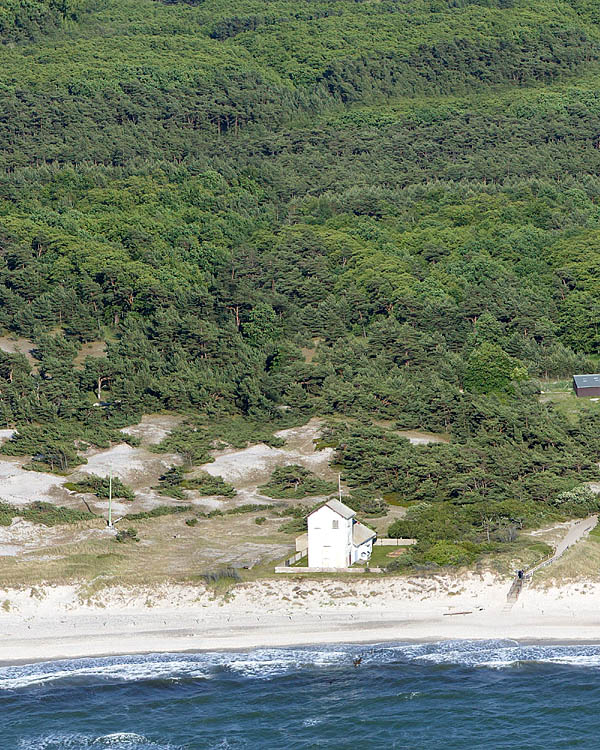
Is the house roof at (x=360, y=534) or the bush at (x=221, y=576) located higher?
the house roof at (x=360, y=534)

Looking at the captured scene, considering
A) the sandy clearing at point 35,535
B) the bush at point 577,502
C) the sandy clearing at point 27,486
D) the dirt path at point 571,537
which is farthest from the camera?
the sandy clearing at point 27,486

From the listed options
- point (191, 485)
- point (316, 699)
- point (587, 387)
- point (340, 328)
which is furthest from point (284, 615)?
point (340, 328)

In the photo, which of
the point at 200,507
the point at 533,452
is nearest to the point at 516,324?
the point at 533,452

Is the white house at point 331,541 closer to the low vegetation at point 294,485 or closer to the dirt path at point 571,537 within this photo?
the dirt path at point 571,537

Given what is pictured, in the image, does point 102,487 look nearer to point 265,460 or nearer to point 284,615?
point 265,460

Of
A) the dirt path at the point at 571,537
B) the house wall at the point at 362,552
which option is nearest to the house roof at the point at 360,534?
the house wall at the point at 362,552

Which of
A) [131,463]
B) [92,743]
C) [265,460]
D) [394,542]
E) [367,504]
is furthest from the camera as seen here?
[265,460]

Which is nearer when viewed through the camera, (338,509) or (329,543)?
(338,509)
